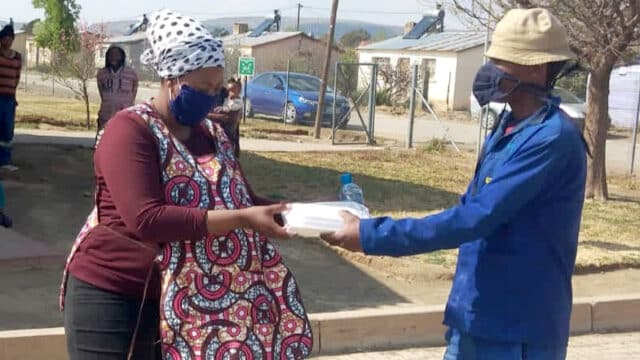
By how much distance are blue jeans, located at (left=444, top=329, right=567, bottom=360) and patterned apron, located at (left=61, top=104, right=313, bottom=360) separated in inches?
22.5

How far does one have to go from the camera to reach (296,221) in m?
2.96

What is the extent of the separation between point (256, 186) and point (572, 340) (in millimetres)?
6600

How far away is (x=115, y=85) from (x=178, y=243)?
30.9 feet

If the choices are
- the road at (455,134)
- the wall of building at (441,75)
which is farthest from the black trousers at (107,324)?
the wall of building at (441,75)

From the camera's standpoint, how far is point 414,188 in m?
13.7

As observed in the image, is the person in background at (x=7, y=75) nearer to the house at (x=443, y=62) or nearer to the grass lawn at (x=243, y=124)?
the grass lawn at (x=243, y=124)

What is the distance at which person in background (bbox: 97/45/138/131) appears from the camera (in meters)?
12.0

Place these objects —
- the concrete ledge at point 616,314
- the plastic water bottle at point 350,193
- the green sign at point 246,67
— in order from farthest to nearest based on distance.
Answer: the green sign at point 246,67
the concrete ledge at point 616,314
the plastic water bottle at point 350,193

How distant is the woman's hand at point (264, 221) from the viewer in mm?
2900

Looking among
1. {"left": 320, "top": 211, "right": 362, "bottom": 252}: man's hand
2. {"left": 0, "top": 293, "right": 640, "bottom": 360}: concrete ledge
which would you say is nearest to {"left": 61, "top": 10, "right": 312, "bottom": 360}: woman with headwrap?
{"left": 320, "top": 211, "right": 362, "bottom": 252}: man's hand

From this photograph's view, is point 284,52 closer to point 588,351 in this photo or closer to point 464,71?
point 464,71

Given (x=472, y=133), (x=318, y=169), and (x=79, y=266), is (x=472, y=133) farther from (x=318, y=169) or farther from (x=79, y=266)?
(x=79, y=266)

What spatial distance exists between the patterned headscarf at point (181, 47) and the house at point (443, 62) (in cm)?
3459

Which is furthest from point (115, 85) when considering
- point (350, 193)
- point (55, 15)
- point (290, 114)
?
point (55, 15)
